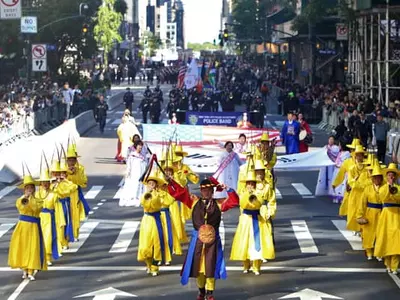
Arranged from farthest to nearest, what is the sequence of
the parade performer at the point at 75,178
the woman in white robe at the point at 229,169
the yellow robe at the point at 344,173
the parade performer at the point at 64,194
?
the woman in white robe at the point at 229,169
the yellow robe at the point at 344,173
the parade performer at the point at 75,178
the parade performer at the point at 64,194

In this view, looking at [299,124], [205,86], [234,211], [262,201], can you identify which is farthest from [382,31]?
[262,201]

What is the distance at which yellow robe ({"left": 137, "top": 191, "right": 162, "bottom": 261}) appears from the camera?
16.5m

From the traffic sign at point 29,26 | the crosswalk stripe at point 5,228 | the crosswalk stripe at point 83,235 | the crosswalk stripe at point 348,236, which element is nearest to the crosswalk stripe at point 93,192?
the crosswalk stripe at point 83,235

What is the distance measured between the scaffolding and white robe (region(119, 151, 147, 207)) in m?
20.8

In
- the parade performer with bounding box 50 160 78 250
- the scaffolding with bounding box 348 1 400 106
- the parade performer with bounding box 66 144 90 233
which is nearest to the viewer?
the parade performer with bounding box 50 160 78 250

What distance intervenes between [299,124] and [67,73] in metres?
41.1

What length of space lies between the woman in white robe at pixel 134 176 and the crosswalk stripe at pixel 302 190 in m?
4.21

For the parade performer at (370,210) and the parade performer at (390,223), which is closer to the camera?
the parade performer at (390,223)

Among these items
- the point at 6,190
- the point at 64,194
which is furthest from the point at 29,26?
the point at 64,194

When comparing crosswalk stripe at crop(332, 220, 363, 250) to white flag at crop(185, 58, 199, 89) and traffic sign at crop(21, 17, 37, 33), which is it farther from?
traffic sign at crop(21, 17, 37, 33)

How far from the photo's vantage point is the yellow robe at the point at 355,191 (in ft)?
63.3

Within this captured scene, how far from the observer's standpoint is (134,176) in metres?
24.8

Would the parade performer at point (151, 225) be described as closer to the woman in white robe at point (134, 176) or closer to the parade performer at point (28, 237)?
the parade performer at point (28, 237)

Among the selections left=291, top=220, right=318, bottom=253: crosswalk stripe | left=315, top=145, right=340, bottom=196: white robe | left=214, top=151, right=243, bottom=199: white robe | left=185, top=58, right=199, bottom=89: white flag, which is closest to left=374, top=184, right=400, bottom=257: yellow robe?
left=291, top=220, right=318, bottom=253: crosswalk stripe
